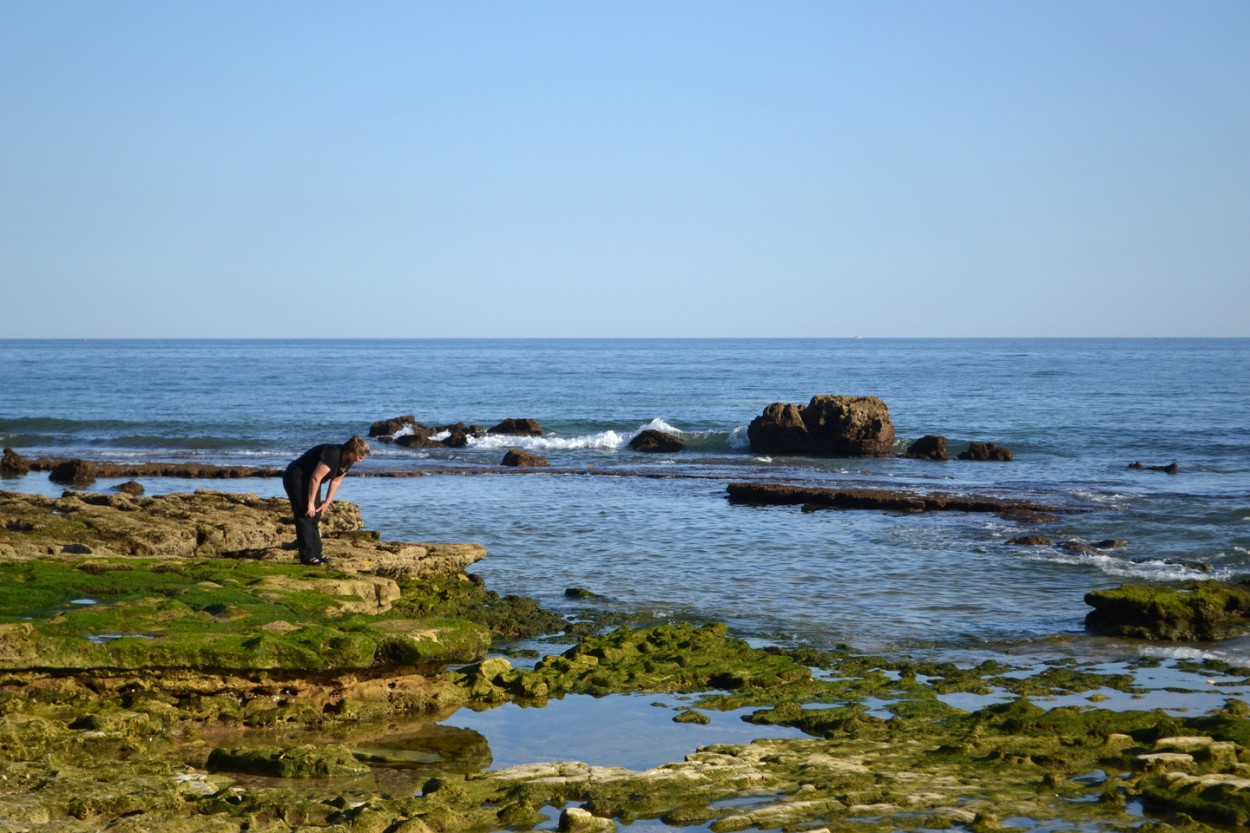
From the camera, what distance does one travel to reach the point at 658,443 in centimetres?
3775

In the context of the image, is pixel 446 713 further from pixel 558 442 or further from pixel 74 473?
pixel 558 442

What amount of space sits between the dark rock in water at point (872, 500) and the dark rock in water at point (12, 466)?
1748cm

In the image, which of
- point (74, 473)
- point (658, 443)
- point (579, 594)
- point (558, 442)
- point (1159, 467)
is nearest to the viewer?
point (579, 594)

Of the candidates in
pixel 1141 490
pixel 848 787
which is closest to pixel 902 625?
pixel 848 787

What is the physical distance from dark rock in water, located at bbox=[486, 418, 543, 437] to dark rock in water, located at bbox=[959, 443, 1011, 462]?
49.5ft

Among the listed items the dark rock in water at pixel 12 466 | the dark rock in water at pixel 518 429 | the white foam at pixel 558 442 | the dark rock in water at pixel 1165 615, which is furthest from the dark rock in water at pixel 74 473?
the dark rock in water at pixel 1165 615

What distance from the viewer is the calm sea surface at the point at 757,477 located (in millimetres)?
14758

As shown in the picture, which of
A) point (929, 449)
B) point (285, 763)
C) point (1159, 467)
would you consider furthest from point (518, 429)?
point (285, 763)

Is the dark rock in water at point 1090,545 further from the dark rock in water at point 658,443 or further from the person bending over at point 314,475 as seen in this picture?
the dark rock in water at point 658,443

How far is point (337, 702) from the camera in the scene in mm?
9969

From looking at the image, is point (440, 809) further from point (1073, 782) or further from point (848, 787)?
point (1073, 782)

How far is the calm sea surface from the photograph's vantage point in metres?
14.8

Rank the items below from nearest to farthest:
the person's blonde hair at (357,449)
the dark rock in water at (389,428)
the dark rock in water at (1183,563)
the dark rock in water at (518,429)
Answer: the person's blonde hair at (357,449), the dark rock in water at (1183,563), the dark rock in water at (389,428), the dark rock in water at (518,429)

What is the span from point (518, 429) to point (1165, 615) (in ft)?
100
